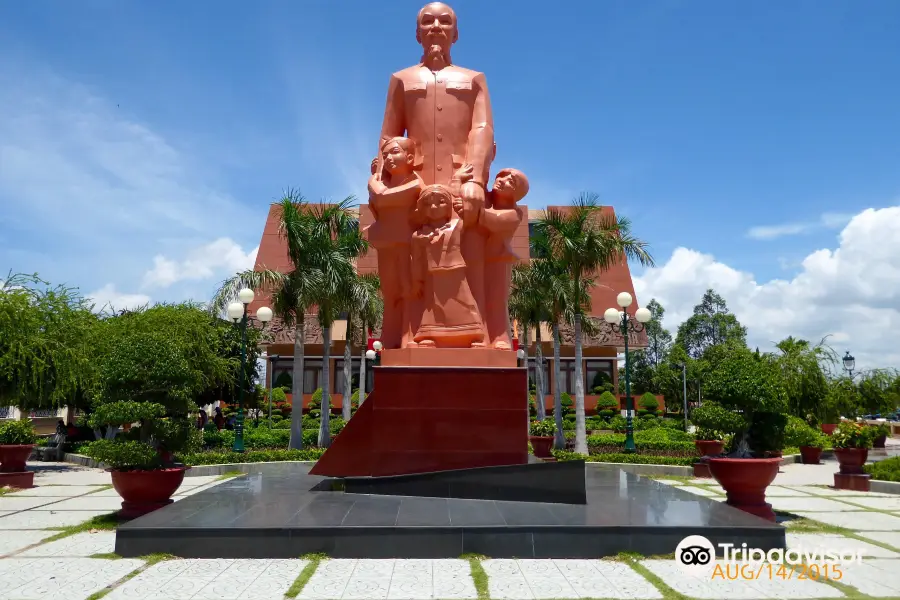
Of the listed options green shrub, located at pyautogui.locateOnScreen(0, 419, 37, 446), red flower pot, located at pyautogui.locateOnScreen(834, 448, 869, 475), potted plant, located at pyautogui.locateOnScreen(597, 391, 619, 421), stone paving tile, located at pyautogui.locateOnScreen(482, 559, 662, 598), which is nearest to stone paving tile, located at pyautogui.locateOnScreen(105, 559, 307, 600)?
stone paving tile, located at pyautogui.locateOnScreen(482, 559, 662, 598)

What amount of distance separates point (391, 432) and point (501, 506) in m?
1.54

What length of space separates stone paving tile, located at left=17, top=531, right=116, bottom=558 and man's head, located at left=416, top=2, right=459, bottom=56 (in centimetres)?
699

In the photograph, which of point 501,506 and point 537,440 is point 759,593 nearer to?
point 501,506

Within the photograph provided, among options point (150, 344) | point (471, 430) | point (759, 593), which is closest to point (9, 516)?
point (150, 344)

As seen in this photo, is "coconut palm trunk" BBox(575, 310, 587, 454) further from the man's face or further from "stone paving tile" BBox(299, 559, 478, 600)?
"stone paving tile" BBox(299, 559, 478, 600)

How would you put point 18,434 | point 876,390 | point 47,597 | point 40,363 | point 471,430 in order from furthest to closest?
point 876,390 < point 40,363 < point 18,434 < point 471,430 < point 47,597

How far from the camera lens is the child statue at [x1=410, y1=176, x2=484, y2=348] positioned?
7812mm

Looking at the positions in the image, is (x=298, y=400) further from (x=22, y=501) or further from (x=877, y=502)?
(x=877, y=502)

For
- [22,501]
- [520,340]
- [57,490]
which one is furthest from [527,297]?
[520,340]

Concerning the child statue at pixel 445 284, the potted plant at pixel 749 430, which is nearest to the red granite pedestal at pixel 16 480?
the child statue at pixel 445 284

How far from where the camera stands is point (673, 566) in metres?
5.26

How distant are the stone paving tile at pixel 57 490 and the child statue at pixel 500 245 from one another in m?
7.59

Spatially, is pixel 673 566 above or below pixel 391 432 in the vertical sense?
below

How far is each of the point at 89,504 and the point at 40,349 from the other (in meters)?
6.40
